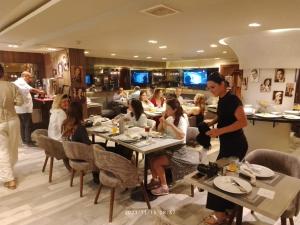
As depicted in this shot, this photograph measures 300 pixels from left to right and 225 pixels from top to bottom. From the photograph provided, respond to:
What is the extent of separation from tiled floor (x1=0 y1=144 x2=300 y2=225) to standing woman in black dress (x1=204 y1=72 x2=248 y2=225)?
0.33 meters

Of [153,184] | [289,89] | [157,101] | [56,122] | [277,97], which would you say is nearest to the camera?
[153,184]

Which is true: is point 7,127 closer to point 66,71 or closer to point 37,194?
point 37,194

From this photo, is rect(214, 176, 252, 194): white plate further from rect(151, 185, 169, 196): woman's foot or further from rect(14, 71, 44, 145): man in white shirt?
rect(14, 71, 44, 145): man in white shirt

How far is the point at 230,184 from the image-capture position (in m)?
1.60

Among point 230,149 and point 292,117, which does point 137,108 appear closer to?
point 230,149

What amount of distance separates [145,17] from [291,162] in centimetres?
225

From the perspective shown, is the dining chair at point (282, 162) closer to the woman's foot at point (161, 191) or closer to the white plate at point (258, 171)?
the white plate at point (258, 171)

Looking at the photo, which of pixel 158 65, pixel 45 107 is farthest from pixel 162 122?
pixel 158 65

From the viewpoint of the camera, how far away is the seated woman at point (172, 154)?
114 inches

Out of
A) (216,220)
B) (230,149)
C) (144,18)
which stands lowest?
(216,220)

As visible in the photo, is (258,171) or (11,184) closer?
(258,171)

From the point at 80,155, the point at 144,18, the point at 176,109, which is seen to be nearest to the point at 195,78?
the point at 176,109

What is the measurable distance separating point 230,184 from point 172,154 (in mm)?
1343

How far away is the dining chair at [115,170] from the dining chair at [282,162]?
123 cm
